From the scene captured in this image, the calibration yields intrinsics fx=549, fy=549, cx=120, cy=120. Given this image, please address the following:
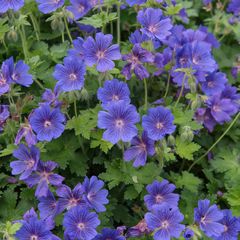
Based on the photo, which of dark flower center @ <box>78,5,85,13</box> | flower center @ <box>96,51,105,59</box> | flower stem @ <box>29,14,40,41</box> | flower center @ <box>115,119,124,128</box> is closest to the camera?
flower center @ <box>115,119,124,128</box>

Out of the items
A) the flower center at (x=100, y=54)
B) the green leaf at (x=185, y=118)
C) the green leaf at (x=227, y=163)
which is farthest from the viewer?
the green leaf at (x=227, y=163)

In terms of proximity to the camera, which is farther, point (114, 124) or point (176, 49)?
point (176, 49)

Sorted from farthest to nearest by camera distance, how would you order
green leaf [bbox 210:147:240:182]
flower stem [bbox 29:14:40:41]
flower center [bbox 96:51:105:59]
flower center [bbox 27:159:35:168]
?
1. flower stem [bbox 29:14:40:41]
2. green leaf [bbox 210:147:240:182]
3. flower center [bbox 96:51:105:59]
4. flower center [bbox 27:159:35:168]

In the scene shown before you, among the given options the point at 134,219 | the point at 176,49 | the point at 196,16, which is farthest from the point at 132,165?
the point at 196,16

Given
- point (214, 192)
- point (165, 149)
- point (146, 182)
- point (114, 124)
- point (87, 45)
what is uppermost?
point (87, 45)

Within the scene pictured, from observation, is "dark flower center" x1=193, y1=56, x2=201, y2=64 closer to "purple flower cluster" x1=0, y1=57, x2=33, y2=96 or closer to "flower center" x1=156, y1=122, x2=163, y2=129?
"flower center" x1=156, y1=122, x2=163, y2=129

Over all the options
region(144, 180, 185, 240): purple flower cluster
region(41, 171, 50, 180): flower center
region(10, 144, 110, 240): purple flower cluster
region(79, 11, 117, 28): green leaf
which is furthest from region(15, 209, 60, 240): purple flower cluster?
region(79, 11, 117, 28): green leaf

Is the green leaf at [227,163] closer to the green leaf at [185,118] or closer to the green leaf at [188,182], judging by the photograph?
the green leaf at [188,182]

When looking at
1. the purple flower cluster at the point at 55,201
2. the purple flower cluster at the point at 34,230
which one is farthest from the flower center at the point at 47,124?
the purple flower cluster at the point at 34,230

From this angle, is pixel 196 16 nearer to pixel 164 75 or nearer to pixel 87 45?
pixel 164 75
